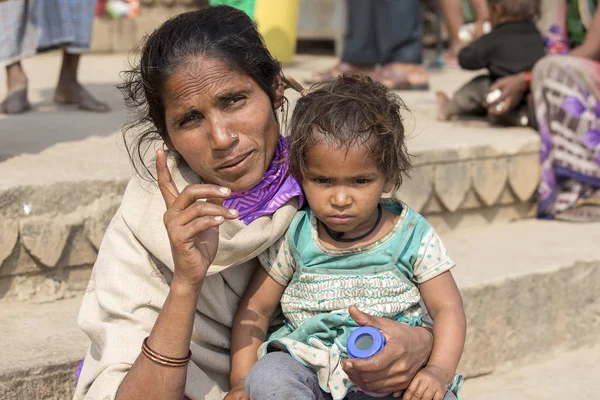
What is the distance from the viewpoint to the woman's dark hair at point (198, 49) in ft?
6.65

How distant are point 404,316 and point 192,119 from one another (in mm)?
669

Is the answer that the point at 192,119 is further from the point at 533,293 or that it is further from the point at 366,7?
the point at 366,7

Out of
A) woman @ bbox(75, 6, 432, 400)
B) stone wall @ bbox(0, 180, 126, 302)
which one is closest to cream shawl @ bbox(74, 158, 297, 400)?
woman @ bbox(75, 6, 432, 400)

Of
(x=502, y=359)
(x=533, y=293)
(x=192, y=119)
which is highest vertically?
(x=192, y=119)

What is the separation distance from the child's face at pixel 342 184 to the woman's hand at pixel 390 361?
24 cm

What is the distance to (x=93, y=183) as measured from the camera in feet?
9.67

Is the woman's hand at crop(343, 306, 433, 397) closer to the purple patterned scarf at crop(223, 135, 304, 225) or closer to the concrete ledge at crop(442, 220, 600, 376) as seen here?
the purple patterned scarf at crop(223, 135, 304, 225)

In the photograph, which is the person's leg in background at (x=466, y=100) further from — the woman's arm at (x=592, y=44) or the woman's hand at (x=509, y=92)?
the woman's arm at (x=592, y=44)

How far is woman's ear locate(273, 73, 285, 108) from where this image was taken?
220 cm

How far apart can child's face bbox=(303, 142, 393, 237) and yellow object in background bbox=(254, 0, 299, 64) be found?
181 inches

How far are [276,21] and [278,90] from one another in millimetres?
4707

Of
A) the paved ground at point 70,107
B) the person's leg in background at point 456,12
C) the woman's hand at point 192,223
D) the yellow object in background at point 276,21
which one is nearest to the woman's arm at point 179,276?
the woman's hand at point 192,223

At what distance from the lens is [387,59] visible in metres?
5.65

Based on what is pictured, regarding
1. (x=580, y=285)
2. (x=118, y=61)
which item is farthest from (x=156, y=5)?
(x=580, y=285)
